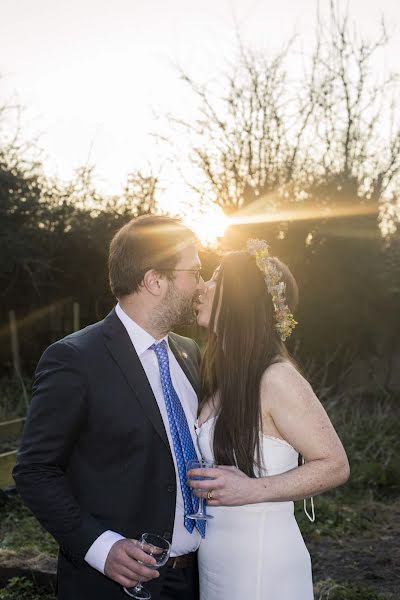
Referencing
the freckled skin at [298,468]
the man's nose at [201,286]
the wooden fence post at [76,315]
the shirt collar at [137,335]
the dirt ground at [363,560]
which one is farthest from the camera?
the wooden fence post at [76,315]

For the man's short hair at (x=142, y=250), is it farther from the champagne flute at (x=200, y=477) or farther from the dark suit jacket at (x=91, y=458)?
the champagne flute at (x=200, y=477)

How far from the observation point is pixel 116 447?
276 centimetres

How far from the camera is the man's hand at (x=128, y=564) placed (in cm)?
254

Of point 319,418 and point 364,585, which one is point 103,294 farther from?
point 319,418

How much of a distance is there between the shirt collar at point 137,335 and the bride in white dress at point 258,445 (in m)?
0.30

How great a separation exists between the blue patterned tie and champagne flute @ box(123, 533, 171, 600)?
0.28m

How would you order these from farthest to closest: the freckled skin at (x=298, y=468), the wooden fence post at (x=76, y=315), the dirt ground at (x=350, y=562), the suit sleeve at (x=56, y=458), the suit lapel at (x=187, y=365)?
the wooden fence post at (x=76, y=315) → the dirt ground at (x=350, y=562) → the suit lapel at (x=187, y=365) → the freckled skin at (x=298, y=468) → the suit sleeve at (x=56, y=458)

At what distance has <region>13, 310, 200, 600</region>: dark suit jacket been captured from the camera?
2.66m

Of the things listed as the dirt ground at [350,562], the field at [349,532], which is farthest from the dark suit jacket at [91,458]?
the dirt ground at [350,562]

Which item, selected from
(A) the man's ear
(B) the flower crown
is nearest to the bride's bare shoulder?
(B) the flower crown

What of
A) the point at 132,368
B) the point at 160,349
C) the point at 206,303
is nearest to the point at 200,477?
the point at 132,368

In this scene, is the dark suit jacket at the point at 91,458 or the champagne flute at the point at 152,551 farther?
the dark suit jacket at the point at 91,458

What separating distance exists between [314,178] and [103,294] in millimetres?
4202

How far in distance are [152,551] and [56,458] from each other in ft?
1.57
